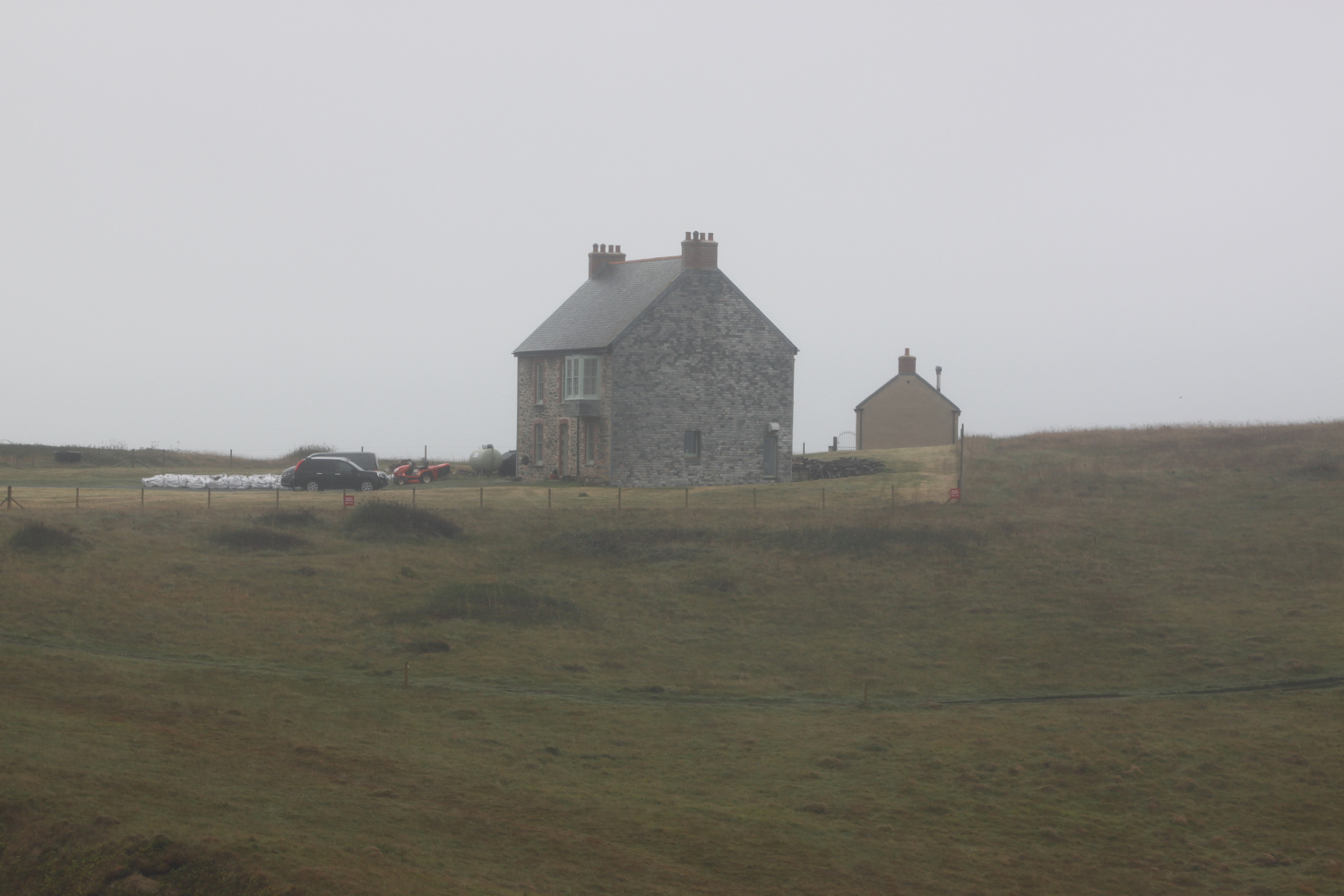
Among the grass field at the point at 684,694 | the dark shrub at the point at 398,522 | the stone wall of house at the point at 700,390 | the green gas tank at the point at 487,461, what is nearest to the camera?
the grass field at the point at 684,694

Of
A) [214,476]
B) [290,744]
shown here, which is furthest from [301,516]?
[290,744]

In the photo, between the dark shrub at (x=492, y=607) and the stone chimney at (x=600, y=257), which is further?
the stone chimney at (x=600, y=257)

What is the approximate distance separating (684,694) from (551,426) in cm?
3384

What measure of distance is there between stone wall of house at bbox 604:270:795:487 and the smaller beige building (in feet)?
60.1

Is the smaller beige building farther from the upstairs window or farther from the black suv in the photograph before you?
the black suv

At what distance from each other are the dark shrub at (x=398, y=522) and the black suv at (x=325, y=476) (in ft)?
38.5

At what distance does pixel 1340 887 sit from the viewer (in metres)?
15.7

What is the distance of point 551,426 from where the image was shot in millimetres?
57188

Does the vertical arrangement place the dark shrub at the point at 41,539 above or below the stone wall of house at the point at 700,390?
below

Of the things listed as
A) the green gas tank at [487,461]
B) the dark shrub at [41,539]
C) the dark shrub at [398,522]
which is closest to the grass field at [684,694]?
the dark shrub at [41,539]

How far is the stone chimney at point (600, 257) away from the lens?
63094 millimetres

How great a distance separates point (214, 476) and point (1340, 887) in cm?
4623

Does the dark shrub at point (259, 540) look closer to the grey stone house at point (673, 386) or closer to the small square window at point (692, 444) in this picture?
the grey stone house at point (673, 386)

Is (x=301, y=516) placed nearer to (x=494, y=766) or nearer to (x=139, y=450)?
(x=494, y=766)
